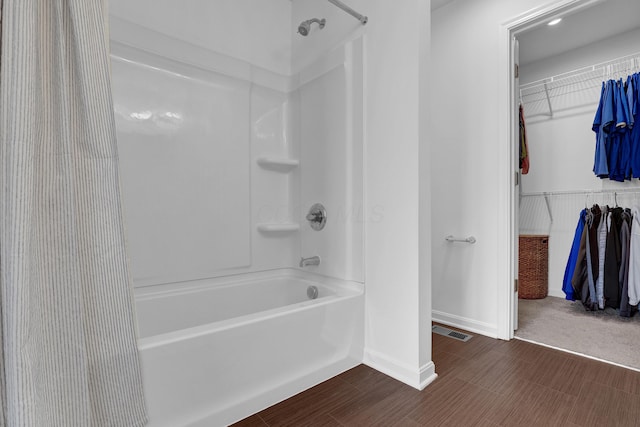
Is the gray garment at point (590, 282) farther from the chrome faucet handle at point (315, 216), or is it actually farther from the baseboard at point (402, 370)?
the chrome faucet handle at point (315, 216)

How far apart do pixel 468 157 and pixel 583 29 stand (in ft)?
6.26

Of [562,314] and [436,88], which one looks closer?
[436,88]

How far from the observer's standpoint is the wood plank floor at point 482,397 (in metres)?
1.32

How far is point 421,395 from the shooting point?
1.51m

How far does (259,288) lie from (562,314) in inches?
101

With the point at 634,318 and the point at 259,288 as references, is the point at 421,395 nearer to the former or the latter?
the point at 259,288

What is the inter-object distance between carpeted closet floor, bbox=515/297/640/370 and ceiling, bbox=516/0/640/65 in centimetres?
225

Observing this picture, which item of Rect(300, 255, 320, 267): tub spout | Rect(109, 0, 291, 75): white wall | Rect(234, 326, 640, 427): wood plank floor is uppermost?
Rect(109, 0, 291, 75): white wall

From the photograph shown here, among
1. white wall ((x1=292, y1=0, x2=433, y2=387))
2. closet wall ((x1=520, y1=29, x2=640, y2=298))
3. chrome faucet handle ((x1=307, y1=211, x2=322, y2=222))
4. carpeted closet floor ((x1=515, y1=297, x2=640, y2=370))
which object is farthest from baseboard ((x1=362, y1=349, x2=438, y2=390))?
closet wall ((x1=520, y1=29, x2=640, y2=298))

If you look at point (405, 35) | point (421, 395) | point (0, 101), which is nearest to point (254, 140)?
point (405, 35)

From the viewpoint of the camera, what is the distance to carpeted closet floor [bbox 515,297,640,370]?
1.96m

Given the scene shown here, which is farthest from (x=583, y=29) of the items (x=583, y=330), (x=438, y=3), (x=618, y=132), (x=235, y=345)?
(x=235, y=345)

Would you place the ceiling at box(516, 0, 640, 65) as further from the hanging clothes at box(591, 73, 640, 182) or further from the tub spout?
the tub spout

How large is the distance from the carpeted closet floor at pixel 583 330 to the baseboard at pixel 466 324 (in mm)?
204
